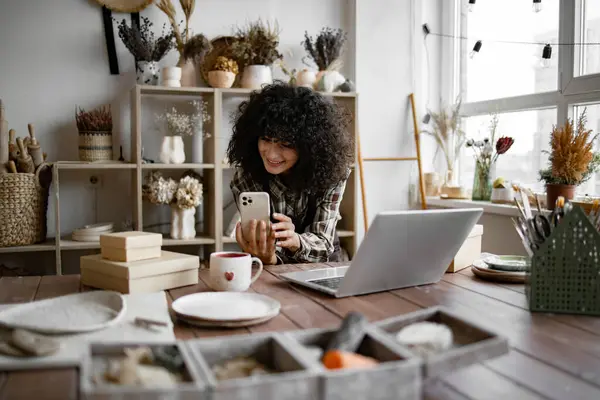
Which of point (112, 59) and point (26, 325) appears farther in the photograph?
point (112, 59)

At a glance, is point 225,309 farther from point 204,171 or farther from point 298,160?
point 204,171

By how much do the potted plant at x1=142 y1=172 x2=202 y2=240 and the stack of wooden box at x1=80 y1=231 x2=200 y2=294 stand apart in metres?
1.71

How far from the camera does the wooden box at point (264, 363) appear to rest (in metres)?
0.64

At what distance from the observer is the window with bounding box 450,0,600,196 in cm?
294

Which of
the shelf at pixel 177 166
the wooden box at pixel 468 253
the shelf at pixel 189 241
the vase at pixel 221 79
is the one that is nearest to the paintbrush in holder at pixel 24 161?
the shelf at pixel 177 166

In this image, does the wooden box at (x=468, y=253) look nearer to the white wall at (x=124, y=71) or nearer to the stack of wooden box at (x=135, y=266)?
the stack of wooden box at (x=135, y=266)

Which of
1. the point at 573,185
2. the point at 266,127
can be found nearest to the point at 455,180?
the point at 573,185

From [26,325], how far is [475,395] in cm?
73

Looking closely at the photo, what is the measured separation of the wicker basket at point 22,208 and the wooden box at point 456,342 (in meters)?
2.53

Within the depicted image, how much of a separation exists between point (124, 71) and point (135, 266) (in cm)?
236

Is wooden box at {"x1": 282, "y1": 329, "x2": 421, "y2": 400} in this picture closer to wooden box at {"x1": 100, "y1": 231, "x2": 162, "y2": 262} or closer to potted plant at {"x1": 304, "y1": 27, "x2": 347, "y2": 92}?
wooden box at {"x1": 100, "y1": 231, "x2": 162, "y2": 262}

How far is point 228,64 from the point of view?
323cm

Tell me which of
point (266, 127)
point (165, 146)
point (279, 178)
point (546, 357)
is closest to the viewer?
point (546, 357)

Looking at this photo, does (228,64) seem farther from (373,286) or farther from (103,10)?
(373,286)
